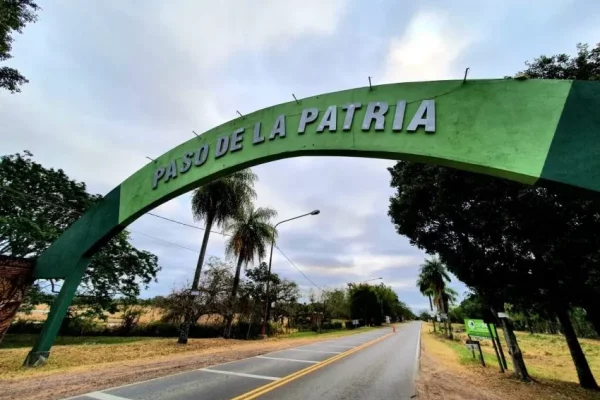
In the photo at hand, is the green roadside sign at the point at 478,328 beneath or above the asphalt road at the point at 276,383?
above

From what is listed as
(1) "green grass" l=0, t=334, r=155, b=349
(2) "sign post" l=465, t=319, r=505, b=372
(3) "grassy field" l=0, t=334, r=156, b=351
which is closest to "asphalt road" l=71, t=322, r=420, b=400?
(2) "sign post" l=465, t=319, r=505, b=372

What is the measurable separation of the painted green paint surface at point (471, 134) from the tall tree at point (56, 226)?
45.4 feet

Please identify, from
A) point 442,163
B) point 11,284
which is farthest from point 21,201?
point 442,163

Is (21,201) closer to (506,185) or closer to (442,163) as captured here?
(442,163)

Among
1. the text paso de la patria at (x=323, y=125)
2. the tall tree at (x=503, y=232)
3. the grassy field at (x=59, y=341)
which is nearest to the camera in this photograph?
the text paso de la patria at (x=323, y=125)

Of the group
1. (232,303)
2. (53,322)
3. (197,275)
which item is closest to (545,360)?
(232,303)

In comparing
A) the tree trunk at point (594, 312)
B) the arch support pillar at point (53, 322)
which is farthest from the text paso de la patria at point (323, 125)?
the tree trunk at point (594, 312)

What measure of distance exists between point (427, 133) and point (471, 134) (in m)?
0.63

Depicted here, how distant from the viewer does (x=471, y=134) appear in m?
4.45

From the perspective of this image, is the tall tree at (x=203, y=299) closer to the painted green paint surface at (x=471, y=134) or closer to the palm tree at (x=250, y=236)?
the palm tree at (x=250, y=236)

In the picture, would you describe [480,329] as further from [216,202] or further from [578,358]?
[216,202]

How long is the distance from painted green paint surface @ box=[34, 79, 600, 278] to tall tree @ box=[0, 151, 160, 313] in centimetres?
1385

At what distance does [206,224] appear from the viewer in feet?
61.2

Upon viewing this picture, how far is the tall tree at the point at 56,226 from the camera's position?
51.9 ft
